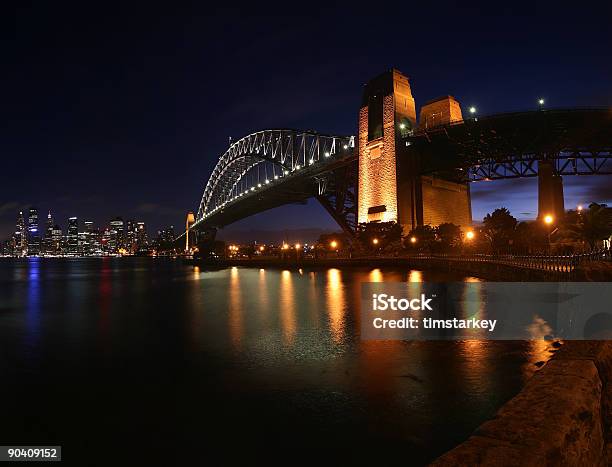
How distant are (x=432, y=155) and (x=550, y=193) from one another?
43.5 ft

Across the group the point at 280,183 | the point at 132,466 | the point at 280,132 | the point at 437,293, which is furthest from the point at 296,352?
the point at 280,132

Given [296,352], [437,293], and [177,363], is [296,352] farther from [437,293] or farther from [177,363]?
[437,293]

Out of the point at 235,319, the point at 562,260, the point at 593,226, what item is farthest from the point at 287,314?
the point at 593,226

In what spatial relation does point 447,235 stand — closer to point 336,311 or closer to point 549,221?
point 549,221

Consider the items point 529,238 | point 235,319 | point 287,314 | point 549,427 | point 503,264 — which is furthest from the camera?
point 529,238

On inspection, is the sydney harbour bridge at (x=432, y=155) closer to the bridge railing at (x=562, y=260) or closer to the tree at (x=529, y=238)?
the tree at (x=529, y=238)

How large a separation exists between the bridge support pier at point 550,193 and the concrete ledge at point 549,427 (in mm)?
39676

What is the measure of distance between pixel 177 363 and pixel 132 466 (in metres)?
5.69

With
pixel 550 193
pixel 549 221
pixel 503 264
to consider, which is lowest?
pixel 503 264

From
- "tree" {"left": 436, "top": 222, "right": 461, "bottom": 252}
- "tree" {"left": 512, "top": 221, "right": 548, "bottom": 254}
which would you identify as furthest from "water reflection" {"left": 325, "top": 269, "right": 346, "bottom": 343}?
"tree" {"left": 436, "top": 222, "right": 461, "bottom": 252}

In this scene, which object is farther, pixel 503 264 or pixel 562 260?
pixel 503 264

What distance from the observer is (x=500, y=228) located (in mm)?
45531

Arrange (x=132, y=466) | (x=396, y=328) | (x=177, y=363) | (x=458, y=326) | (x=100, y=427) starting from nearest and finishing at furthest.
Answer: (x=132, y=466) → (x=100, y=427) → (x=177, y=363) → (x=458, y=326) → (x=396, y=328)

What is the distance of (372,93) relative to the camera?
5322 centimetres
